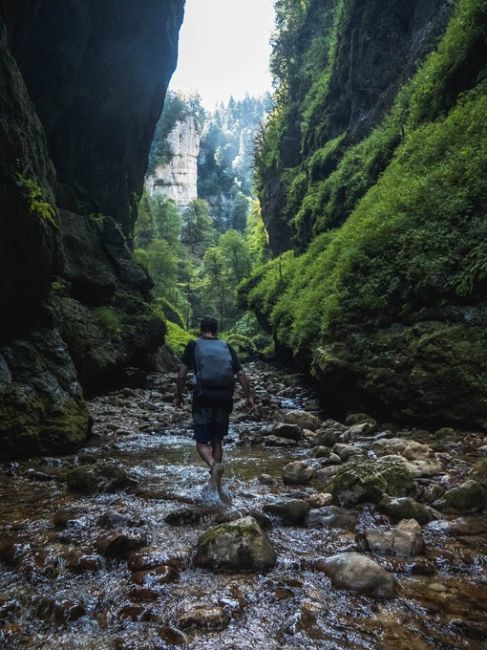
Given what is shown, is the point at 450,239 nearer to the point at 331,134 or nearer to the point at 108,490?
the point at 108,490

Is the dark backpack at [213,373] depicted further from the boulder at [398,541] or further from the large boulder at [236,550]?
the boulder at [398,541]

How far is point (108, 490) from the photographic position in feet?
15.5

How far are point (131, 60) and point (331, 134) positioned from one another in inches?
458

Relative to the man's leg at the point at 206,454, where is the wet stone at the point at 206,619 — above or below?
below

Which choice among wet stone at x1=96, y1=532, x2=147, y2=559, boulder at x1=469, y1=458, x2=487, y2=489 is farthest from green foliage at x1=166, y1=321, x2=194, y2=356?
wet stone at x1=96, y1=532, x2=147, y2=559

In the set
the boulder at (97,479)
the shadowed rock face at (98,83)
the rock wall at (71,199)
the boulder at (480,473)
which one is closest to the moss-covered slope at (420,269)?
the boulder at (480,473)

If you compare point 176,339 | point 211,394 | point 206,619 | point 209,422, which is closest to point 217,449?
point 209,422

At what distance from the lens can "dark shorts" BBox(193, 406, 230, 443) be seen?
510cm

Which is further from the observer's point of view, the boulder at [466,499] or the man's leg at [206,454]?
the man's leg at [206,454]

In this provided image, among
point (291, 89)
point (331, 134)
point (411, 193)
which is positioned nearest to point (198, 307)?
point (291, 89)

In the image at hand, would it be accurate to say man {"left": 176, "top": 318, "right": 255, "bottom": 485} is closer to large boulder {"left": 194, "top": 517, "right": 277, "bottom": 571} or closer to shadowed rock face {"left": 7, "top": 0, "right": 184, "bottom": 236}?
large boulder {"left": 194, "top": 517, "right": 277, "bottom": 571}

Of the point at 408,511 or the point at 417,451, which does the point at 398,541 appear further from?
the point at 417,451

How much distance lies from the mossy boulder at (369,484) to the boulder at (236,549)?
141 centimetres

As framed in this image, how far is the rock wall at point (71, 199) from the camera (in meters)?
7.00
